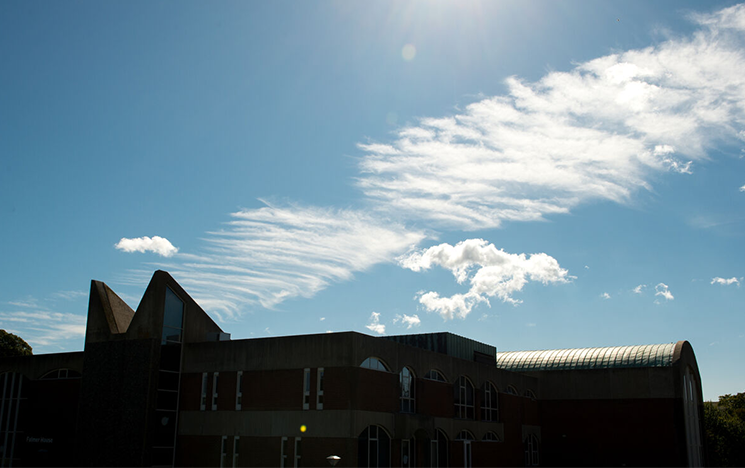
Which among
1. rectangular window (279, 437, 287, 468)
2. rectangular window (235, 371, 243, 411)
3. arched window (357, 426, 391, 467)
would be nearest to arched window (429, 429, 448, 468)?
arched window (357, 426, 391, 467)

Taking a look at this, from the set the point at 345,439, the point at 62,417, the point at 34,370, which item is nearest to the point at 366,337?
the point at 345,439

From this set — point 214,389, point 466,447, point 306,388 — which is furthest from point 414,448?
point 214,389

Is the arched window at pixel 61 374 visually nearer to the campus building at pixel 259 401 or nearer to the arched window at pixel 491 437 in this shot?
the campus building at pixel 259 401

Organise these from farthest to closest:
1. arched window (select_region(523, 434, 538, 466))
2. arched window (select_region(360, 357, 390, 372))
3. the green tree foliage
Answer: the green tree foliage, arched window (select_region(523, 434, 538, 466)), arched window (select_region(360, 357, 390, 372))

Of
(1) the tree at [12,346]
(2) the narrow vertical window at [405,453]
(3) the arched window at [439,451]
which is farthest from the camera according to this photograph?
(1) the tree at [12,346]

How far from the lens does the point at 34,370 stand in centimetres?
4106

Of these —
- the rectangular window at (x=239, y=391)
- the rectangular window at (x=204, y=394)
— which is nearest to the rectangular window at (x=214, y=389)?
the rectangular window at (x=204, y=394)

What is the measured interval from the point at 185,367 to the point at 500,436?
851 inches

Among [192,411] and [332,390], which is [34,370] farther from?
[332,390]

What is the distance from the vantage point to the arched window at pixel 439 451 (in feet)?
117

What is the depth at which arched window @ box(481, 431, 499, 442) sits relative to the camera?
41.5 m

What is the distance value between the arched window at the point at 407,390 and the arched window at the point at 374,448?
256 cm

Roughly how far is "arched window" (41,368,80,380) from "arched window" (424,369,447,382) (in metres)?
21.6

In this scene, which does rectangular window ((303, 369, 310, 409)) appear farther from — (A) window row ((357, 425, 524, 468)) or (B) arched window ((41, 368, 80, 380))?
(B) arched window ((41, 368, 80, 380))
